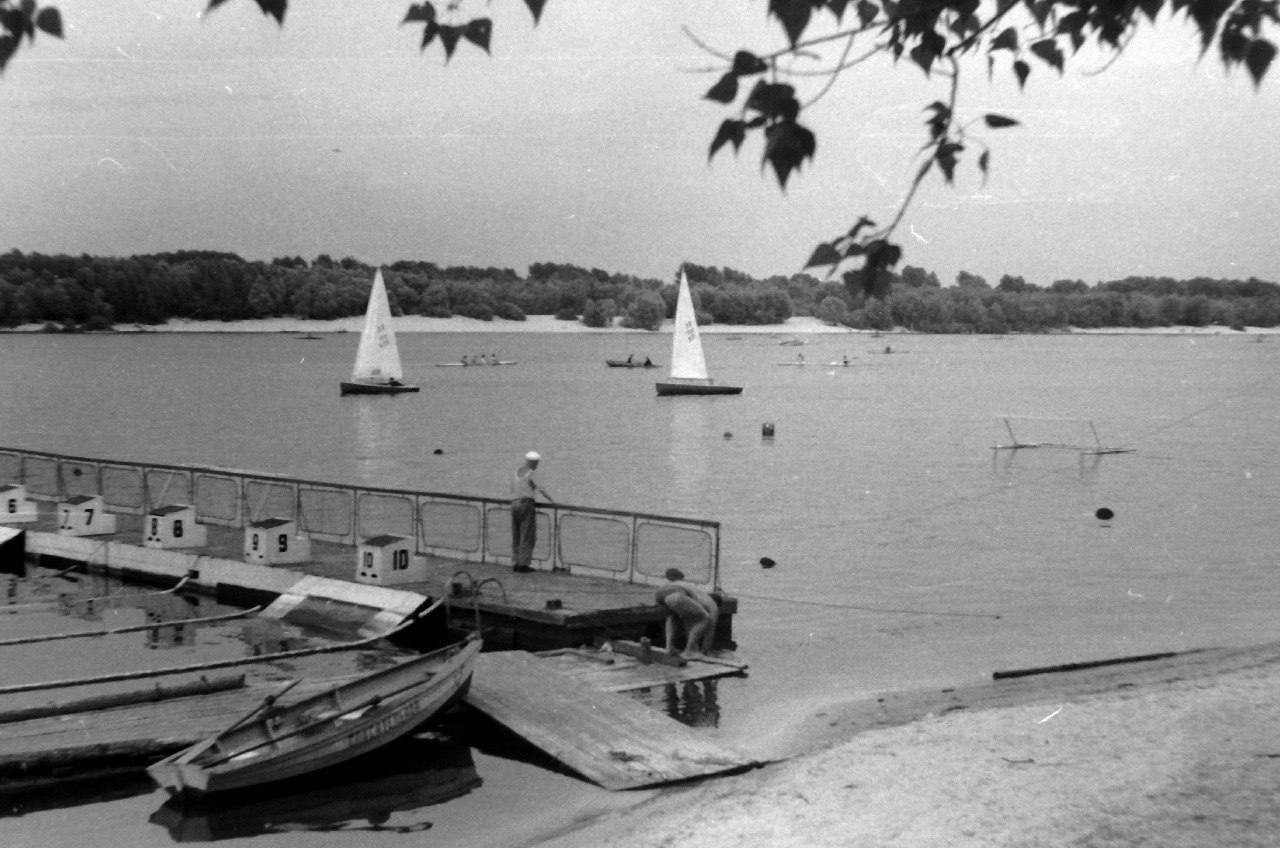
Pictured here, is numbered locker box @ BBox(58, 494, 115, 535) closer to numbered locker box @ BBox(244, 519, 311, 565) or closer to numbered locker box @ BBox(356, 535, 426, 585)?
numbered locker box @ BBox(244, 519, 311, 565)

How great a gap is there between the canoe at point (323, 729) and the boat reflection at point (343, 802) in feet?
1.09

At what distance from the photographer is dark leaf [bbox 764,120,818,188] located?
5797 mm

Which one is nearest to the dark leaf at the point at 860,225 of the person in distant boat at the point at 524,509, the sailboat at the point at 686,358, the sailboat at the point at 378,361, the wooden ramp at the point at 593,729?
the wooden ramp at the point at 593,729

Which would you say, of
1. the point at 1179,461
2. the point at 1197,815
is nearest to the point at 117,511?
the point at 1197,815

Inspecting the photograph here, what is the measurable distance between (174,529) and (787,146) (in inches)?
1043

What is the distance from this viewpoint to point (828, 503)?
58094 millimetres

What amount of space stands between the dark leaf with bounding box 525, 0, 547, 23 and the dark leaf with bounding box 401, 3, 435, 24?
117cm

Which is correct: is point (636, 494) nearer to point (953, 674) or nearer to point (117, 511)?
point (117, 511)

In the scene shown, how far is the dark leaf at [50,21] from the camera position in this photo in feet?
20.3

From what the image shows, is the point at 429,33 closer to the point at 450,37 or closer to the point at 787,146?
the point at 450,37

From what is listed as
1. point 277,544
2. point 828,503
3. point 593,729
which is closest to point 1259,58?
point 593,729

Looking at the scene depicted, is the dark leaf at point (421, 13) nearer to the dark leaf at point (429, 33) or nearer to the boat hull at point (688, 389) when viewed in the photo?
the dark leaf at point (429, 33)

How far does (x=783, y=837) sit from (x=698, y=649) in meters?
9.37

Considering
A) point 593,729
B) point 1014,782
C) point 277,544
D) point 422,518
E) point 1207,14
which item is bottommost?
point 593,729
